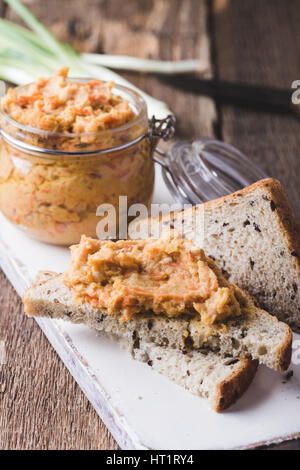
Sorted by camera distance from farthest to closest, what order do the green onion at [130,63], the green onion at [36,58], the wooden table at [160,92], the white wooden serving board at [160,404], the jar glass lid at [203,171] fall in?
1. the green onion at [130,63]
2. the green onion at [36,58]
3. the jar glass lid at [203,171]
4. the wooden table at [160,92]
5. the white wooden serving board at [160,404]

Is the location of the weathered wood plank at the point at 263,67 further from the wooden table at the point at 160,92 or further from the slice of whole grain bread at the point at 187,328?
the slice of whole grain bread at the point at 187,328

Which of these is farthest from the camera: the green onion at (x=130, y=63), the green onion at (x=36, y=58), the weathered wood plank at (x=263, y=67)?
the green onion at (x=130, y=63)

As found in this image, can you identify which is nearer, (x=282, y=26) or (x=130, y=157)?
(x=130, y=157)

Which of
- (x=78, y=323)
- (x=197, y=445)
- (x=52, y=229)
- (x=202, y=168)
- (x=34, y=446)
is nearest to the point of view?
(x=197, y=445)

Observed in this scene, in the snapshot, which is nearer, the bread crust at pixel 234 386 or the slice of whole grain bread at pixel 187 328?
the bread crust at pixel 234 386

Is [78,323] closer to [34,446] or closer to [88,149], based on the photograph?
[34,446]

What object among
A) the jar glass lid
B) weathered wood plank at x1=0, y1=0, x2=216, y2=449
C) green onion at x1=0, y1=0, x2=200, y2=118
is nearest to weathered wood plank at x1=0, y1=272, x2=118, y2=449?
weathered wood plank at x1=0, y1=0, x2=216, y2=449

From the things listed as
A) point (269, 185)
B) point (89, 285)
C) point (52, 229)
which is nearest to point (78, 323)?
point (89, 285)

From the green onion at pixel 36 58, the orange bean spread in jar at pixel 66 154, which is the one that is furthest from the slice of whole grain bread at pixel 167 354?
the green onion at pixel 36 58

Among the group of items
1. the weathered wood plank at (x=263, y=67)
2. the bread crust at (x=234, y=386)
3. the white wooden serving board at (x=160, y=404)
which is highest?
the bread crust at (x=234, y=386)
